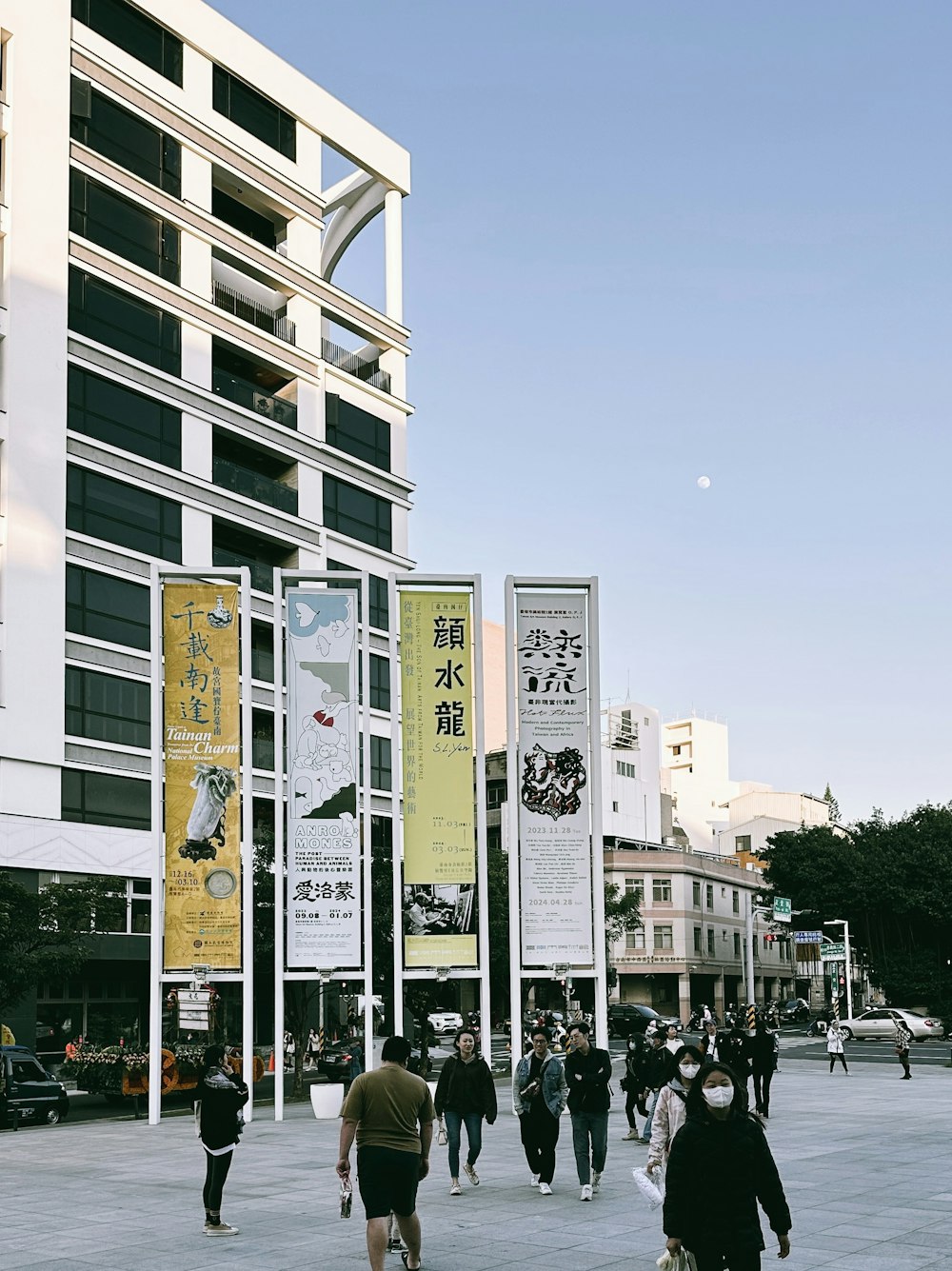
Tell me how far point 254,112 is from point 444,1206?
48474mm

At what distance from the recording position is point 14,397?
44312mm

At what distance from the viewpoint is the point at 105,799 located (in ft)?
150

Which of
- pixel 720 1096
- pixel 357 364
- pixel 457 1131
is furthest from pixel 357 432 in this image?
pixel 720 1096

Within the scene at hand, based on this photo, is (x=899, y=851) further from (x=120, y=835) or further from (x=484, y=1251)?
(x=484, y=1251)

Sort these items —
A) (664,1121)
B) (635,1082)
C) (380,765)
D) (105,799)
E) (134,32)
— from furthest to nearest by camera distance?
(380,765) < (134,32) < (105,799) < (635,1082) < (664,1121)

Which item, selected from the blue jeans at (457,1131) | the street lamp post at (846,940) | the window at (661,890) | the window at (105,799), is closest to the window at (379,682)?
the window at (105,799)

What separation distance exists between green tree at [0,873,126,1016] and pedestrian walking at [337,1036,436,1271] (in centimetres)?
2085

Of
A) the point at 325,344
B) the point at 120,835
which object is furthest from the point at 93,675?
the point at 325,344

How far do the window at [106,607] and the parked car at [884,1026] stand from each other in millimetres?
31827

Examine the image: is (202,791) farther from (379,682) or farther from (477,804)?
(379,682)

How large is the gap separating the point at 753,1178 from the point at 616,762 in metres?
87.3

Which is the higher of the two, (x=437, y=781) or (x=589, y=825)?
(x=437, y=781)

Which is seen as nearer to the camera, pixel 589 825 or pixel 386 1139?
pixel 386 1139

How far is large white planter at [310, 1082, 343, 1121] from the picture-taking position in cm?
2712
